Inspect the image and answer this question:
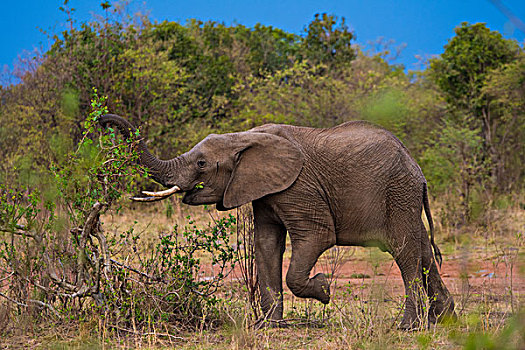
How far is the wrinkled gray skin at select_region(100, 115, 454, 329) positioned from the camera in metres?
6.06

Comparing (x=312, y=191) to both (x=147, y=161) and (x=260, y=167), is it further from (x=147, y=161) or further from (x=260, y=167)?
(x=147, y=161)

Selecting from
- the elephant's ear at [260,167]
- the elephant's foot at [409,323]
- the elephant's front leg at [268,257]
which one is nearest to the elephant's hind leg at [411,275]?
the elephant's foot at [409,323]

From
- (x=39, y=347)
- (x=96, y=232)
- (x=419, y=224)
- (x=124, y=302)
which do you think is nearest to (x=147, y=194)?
(x=96, y=232)

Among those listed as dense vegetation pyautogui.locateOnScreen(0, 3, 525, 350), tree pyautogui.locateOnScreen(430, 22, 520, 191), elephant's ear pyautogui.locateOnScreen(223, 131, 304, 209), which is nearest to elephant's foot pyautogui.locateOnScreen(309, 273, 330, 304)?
elephant's ear pyautogui.locateOnScreen(223, 131, 304, 209)

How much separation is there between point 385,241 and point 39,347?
124 inches

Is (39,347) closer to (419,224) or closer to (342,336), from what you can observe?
(342,336)

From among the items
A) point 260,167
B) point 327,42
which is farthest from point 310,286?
point 327,42

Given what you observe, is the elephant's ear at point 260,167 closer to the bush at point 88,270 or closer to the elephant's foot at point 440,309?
the bush at point 88,270

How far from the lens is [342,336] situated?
5.07 meters

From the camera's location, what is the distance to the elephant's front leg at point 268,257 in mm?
6219

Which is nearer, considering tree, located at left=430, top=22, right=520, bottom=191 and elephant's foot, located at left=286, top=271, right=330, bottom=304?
elephant's foot, located at left=286, top=271, right=330, bottom=304

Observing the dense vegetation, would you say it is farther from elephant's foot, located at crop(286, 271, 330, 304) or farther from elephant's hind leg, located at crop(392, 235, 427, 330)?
elephant's foot, located at crop(286, 271, 330, 304)

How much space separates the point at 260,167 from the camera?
618 cm

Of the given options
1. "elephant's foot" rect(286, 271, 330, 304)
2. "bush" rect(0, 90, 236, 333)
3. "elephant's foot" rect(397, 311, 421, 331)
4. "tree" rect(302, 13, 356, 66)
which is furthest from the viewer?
"tree" rect(302, 13, 356, 66)
